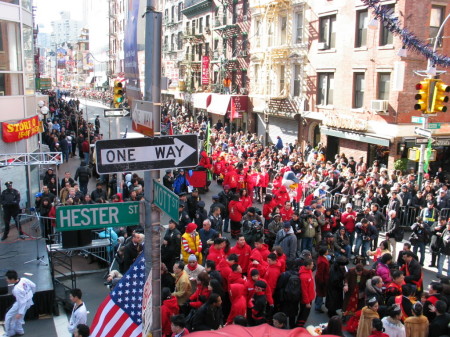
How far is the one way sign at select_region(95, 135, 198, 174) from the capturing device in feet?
14.9

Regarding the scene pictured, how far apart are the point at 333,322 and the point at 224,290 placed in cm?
244

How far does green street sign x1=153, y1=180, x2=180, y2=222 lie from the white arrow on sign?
12.2 inches

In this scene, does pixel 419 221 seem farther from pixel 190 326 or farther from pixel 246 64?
pixel 246 64

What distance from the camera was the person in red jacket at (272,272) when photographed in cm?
902

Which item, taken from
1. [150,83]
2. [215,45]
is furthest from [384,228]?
[215,45]

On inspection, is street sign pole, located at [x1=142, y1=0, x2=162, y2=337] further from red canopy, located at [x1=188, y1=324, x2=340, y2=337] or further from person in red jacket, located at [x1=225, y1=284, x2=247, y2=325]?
person in red jacket, located at [x1=225, y1=284, x2=247, y2=325]

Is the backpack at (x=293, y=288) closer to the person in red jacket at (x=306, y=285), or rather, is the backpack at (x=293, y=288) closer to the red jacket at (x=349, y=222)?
the person in red jacket at (x=306, y=285)

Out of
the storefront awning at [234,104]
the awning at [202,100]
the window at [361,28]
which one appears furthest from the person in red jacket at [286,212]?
the awning at [202,100]

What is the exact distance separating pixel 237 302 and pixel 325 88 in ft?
70.4

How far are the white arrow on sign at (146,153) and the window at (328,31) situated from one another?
23720 millimetres

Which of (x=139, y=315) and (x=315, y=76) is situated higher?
(x=315, y=76)

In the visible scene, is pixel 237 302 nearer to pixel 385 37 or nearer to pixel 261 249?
pixel 261 249

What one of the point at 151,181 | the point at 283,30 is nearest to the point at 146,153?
the point at 151,181

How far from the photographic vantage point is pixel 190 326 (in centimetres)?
786
